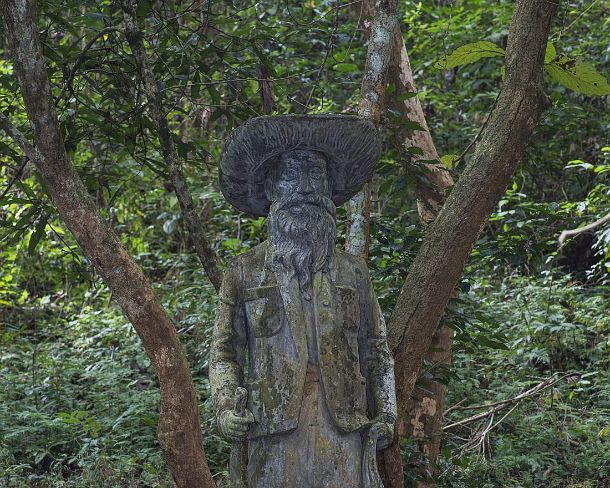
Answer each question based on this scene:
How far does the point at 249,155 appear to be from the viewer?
427 centimetres

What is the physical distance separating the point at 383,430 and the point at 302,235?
3.15 feet

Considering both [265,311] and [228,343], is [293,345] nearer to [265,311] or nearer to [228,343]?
[265,311]

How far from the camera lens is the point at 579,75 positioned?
500cm

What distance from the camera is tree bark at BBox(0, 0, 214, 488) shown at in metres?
4.49

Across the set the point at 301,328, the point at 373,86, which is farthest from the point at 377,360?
the point at 373,86

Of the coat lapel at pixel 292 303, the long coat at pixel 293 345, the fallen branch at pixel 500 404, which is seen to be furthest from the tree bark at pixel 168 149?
the fallen branch at pixel 500 404

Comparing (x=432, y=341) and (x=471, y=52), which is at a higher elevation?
(x=471, y=52)

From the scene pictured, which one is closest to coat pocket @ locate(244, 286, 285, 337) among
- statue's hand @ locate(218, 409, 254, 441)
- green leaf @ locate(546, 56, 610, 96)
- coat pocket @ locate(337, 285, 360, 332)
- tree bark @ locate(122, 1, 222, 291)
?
coat pocket @ locate(337, 285, 360, 332)

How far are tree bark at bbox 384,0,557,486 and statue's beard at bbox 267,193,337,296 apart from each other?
836mm

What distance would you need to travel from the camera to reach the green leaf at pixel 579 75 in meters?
4.91

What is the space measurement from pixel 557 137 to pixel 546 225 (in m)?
5.43

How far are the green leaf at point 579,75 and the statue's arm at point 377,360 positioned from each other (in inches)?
66.0

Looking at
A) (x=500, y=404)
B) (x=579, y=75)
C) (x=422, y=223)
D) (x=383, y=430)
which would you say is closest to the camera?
(x=383, y=430)

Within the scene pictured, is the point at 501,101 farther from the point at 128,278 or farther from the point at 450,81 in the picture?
the point at 450,81
